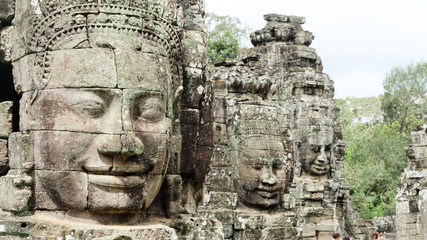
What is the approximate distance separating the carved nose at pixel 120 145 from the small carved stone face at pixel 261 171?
7239 mm

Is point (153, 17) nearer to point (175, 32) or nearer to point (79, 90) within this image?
point (175, 32)

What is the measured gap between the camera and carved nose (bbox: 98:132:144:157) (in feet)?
19.2

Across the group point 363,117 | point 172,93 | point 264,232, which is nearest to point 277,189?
point 264,232

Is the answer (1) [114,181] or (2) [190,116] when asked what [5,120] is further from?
(2) [190,116]

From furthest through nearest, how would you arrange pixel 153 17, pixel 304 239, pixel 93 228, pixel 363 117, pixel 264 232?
pixel 363 117 → pixel 304 239 → pixel 264 232 → pixel 153 17 → pixel 93 228

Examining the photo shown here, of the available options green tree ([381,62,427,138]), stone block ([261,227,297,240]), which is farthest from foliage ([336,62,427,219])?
stone block ([261,227,297,240])

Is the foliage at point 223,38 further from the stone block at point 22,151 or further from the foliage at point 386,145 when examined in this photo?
the stone block at point 22,151

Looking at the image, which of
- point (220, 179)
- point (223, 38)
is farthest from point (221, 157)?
point (223, 38)

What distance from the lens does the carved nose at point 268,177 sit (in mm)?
13016

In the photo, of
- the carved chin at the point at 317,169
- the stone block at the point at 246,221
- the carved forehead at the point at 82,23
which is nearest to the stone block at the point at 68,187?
the carved forehead at the point at 82,23

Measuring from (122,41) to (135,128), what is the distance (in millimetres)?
724

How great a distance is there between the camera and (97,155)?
5.93 metres

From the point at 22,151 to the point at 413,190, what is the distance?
43.0ft

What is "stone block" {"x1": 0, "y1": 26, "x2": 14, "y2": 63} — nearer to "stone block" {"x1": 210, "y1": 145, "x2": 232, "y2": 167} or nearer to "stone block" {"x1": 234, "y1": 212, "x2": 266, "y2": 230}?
"stone block" {"x1": 210, "y1": 145, "x2": 232, "y2": 167}
